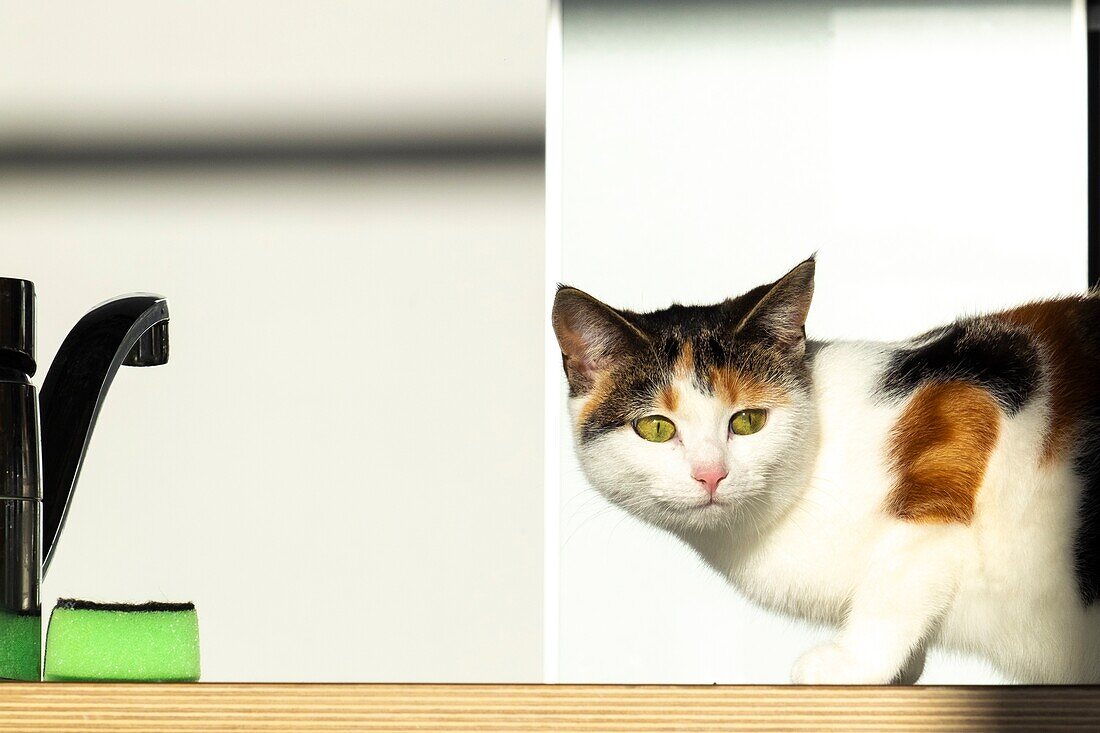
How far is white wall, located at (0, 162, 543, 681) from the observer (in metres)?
0.98

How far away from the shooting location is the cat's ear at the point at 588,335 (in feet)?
2.54

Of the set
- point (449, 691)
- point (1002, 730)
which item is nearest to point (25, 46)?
point (449, 691)

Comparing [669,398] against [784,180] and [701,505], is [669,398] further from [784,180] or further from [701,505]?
[784,180]

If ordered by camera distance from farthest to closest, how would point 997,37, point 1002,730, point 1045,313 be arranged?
1. point 997,37
2. point 1045,313
3. point 1002,730

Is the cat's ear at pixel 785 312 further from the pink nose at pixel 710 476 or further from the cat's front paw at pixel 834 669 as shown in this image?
the cat's front paw at pixel 834 669

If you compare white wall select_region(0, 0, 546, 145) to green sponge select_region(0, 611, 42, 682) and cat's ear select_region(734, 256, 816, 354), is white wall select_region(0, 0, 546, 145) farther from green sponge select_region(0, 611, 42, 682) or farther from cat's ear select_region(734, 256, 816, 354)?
green sponge select_region(0, 611, 42, 682)

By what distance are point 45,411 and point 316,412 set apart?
0.34 metres

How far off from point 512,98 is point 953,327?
45 centimetres

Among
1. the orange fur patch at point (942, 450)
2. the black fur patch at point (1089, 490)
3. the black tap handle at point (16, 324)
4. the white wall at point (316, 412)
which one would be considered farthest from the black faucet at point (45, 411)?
the black fur patch at point (1089, 490)

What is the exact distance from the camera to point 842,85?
0.97m

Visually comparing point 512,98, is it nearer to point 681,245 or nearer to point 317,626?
point 681,245

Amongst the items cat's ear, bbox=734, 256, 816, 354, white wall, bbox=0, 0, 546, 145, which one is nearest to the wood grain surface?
cat's ear, bbox=734, 256, 816, 354

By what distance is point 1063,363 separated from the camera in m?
0.74

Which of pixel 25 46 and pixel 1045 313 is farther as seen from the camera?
pixel 25 46
